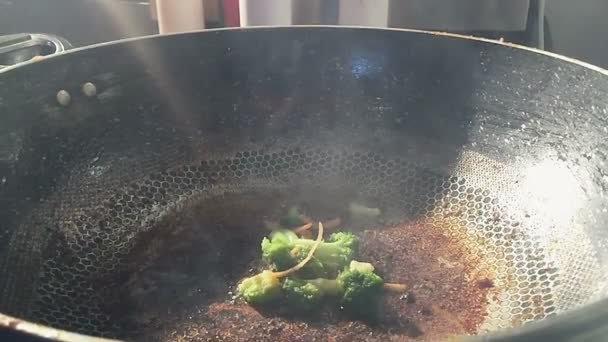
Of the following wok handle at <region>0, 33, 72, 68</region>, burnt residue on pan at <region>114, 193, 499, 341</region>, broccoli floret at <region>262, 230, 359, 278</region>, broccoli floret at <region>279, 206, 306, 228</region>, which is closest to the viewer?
burnt residue on pan at <region>114, 193, 499, 341</region>

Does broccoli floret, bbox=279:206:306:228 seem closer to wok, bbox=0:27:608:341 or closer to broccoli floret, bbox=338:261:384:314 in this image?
wok, bbox=0:27:608:341

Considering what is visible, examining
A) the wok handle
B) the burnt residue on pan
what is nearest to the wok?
the burnt residue on pan

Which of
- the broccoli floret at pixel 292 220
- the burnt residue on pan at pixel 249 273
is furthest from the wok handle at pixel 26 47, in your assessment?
the broccoli floret at pixel 292 220

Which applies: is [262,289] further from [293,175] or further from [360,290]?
[293,175]

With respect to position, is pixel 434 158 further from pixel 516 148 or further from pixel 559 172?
pixel 559 172

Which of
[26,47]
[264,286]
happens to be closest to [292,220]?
[264,286]
